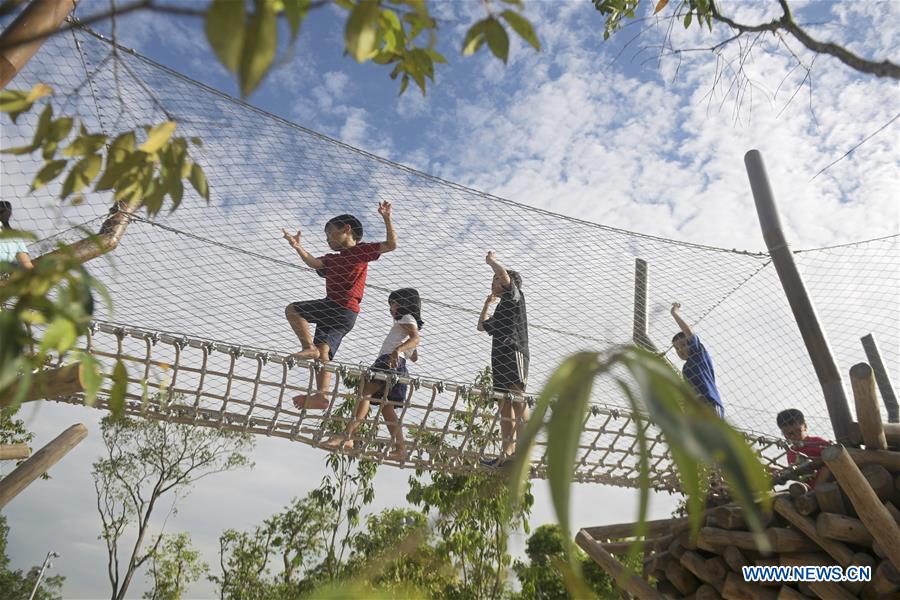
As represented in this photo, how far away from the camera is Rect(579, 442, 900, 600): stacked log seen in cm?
206

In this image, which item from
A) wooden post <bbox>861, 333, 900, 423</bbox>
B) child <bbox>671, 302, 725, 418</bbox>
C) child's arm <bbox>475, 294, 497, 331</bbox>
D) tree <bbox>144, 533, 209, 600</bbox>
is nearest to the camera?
child <bbox>671, 302, 725, 418</bbox>

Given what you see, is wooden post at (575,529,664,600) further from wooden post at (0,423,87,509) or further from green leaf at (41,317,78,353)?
green leaf at (41,317,78,353)

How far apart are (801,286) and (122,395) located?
277cm

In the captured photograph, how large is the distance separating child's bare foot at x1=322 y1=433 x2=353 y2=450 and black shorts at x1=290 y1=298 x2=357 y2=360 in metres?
0.59

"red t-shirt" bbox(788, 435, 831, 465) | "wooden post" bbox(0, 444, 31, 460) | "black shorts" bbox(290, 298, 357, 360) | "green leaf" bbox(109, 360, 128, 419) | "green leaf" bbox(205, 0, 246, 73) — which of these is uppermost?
"black shorts" bbox(290, 298, 357, 360)

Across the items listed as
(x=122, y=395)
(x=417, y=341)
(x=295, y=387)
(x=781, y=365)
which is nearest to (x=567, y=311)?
(x=417, y=341)

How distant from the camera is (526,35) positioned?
38 centimetres

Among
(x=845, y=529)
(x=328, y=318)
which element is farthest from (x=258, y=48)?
(x=328, y=318)

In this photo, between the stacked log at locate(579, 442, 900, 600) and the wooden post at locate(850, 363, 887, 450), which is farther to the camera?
the wooden post at locate(850, 363, 887, 450)

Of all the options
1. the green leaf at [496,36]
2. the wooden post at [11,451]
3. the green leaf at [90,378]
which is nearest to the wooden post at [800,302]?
the green leaf at [496,36]

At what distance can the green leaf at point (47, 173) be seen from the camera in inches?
19.0

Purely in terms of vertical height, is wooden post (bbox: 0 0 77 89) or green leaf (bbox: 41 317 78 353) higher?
wooden post (bbox: 0 0 77 89)

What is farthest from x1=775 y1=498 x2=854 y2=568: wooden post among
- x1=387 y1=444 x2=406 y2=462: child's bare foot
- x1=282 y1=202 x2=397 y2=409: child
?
x1=282 y1=202 x2=397 y2=409: child

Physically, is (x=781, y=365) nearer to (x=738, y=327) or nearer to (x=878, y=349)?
(x=738, y=327)
